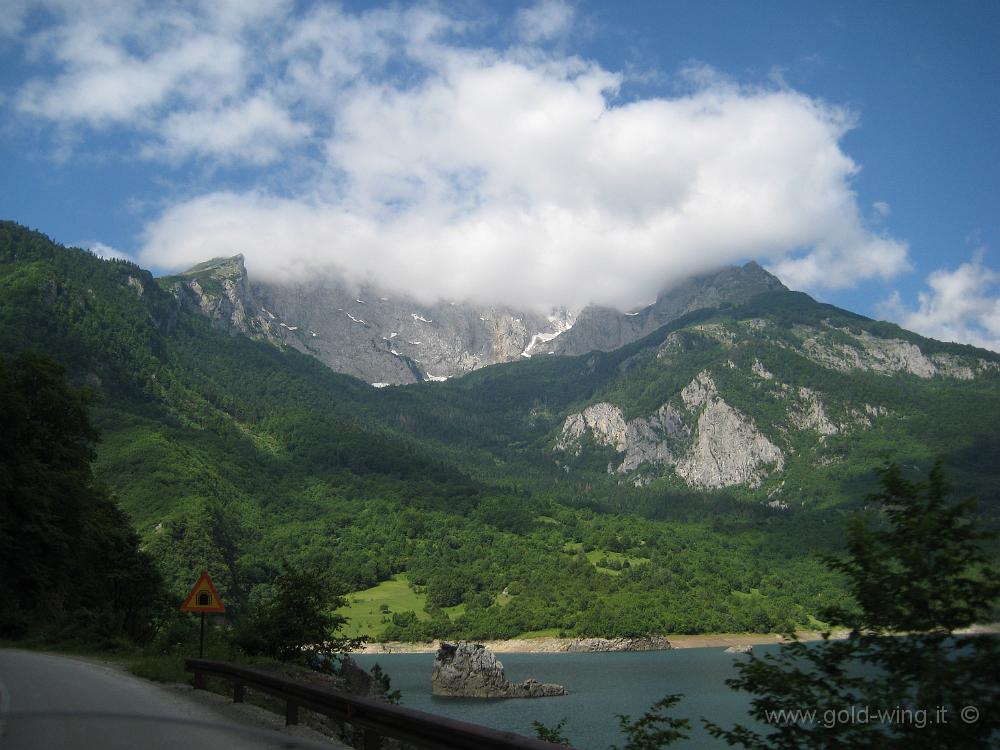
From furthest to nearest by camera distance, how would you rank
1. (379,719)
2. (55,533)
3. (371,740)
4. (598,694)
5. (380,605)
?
(380,605) < (598,694) < (55,533) < (371,740) < (379,719)

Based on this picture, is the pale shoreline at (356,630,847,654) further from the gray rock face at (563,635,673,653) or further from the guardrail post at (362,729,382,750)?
the guardrail post at (362,729,382,750)

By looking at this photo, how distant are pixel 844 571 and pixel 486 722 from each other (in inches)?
2203

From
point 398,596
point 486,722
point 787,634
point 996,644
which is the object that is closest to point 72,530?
point 486,722

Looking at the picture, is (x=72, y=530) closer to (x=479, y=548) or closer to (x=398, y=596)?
(x=398, y=596)

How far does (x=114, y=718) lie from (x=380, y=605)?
15271 centimetres

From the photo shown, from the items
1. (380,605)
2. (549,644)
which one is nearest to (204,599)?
(549,644)

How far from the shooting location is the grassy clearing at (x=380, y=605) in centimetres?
14550

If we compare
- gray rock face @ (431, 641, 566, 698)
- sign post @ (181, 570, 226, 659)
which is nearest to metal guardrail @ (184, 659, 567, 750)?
sign post @ (181, 570, 226, 659)

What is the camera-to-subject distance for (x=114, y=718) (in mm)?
12633

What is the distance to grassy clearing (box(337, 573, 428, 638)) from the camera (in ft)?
Result: 477

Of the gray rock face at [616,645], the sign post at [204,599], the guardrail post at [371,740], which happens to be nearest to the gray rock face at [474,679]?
the gray rock face at [616,645]

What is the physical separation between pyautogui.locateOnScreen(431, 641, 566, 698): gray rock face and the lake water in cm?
198

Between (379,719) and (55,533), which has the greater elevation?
(55,533)

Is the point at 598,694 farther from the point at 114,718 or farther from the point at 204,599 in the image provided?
the point at 114,718
